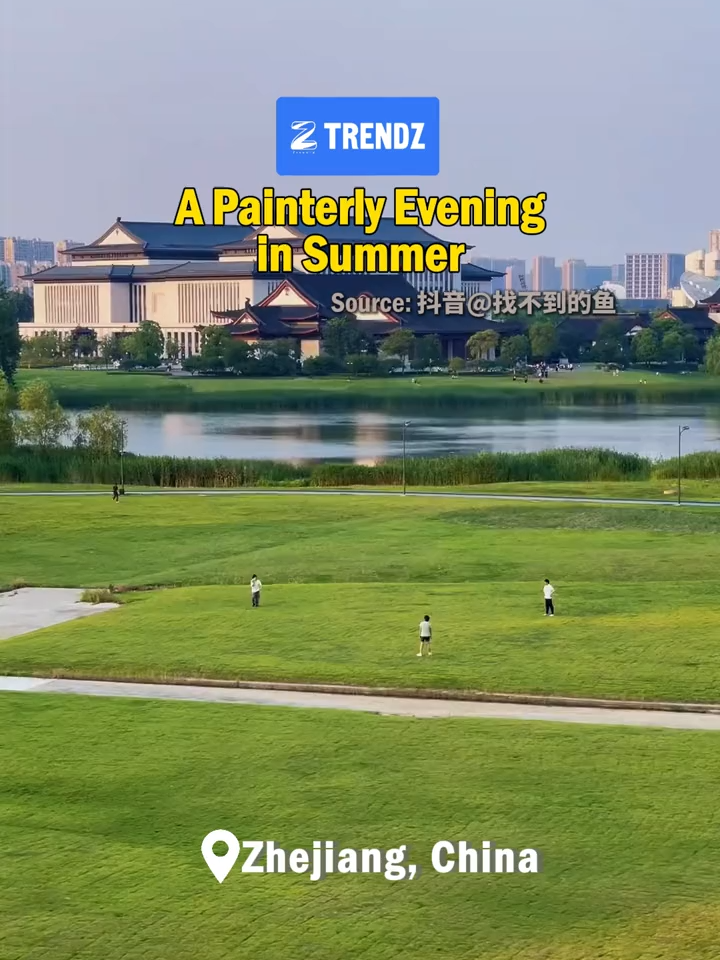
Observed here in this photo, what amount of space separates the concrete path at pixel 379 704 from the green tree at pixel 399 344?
119342 mm

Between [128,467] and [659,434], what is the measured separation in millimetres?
42898

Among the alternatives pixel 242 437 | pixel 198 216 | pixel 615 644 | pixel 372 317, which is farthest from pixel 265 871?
pixel 372 317

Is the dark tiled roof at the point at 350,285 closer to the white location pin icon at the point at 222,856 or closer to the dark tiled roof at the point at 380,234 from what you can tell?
the dark tiled roof at the point at 380,234

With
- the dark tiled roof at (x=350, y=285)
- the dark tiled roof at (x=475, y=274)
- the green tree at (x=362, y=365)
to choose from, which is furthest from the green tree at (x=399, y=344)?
the dark tiled roof at (x=475, y=274)

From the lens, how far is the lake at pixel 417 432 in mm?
95688

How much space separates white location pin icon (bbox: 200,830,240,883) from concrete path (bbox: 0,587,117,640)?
1642 cm

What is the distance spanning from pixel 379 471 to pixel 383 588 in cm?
3323

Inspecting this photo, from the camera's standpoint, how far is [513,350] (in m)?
154

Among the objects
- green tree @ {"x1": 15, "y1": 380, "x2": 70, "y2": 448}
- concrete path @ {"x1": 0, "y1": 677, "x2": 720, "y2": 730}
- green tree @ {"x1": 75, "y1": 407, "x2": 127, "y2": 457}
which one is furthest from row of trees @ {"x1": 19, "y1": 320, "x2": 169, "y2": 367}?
concrete path @ {"x1": 0, "y1": 677, "x2": 720, "y2": 730}

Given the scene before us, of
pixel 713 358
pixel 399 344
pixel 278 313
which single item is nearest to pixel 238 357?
pixel 278 313

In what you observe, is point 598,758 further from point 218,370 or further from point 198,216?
point 218,370

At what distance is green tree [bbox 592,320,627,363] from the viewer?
161625 mm

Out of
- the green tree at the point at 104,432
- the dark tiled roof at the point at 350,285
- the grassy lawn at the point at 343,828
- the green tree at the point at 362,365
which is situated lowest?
the grassy lawn at the point at 343,828

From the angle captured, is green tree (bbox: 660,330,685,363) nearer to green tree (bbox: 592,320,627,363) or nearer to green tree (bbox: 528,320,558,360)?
green tree (bbox: 592,320,627,363)
